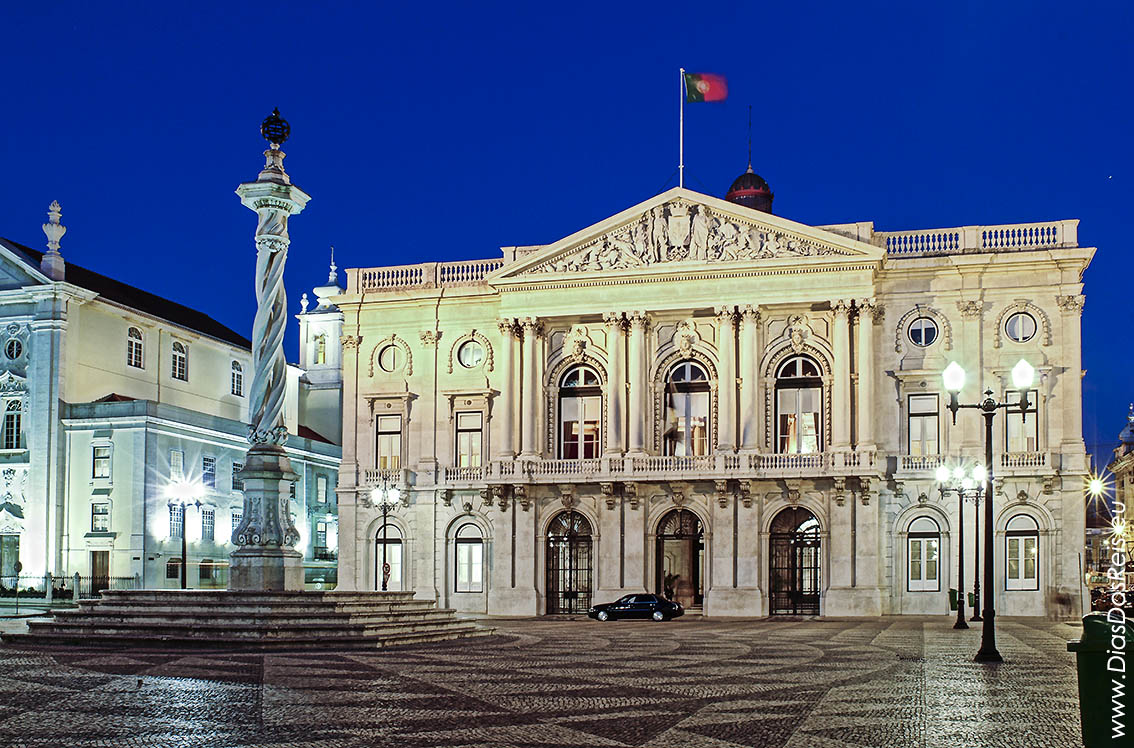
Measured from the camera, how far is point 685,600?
201 feet

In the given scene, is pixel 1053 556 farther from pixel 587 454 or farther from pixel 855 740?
pixel 855 740

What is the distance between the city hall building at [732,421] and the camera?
176 ft

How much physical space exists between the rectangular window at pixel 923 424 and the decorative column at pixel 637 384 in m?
10.8

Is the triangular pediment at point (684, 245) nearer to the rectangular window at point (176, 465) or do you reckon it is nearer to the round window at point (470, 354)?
the round window at point (470, 354)

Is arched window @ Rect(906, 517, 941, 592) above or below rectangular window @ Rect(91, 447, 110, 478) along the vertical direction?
below

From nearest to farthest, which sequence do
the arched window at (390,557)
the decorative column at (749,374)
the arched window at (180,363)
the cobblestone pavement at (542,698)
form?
the cobblestone pavement at (542,698) < the decorative column at (749,374) < the arched window at (390,557) < the arched window at (180,363)

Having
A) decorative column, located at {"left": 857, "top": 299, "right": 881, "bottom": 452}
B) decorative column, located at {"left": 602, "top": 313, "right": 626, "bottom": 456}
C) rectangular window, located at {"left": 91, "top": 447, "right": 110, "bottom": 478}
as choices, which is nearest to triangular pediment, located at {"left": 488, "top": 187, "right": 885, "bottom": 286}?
decorative column, located at {"left": 857, "top": 299, "right": 881, "bottom": 452}

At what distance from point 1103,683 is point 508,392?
154 ft

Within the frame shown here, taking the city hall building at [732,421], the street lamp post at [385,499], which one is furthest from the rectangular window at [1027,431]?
the street lamp post at [385,499]

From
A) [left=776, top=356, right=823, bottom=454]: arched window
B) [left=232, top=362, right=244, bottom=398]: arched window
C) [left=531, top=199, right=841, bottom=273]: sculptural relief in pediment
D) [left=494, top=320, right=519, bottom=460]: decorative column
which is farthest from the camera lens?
[left=232, top=362, right=244, bottom=398]: arched window

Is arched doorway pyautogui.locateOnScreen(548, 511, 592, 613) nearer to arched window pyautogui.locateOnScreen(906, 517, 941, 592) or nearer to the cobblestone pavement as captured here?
arched window pyautogui.locateOnScreen(906, 517, 941, 592)

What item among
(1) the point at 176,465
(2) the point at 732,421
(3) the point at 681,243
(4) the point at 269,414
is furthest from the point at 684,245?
(1) the point at 176,465

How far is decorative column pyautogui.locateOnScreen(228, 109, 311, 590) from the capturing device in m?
32.0

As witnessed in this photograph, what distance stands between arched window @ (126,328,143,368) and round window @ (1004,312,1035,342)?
44113 mm
